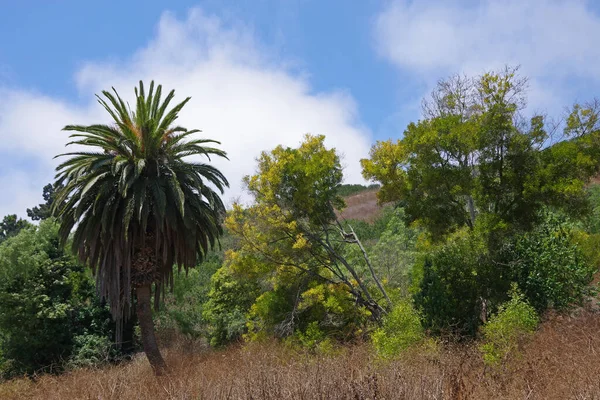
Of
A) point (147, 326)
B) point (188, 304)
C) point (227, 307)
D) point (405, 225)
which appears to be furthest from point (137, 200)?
point (188, 304)

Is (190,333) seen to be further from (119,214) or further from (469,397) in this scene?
(469,397)

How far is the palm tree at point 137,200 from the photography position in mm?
17531

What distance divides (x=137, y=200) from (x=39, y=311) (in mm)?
11608

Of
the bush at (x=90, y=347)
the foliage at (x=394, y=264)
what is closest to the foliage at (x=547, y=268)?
the foliage at (x=394, y=264)

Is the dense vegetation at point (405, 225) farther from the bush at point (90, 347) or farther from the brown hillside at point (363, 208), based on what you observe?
the brown hillside at point (363, 208)

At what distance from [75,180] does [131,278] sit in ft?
12.1

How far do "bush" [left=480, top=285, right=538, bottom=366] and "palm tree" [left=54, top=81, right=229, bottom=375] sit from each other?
9.56 meters

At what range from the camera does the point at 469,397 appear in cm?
759

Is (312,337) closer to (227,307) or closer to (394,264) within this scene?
(394,264)

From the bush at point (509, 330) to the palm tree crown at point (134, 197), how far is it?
→ 9.50 meters

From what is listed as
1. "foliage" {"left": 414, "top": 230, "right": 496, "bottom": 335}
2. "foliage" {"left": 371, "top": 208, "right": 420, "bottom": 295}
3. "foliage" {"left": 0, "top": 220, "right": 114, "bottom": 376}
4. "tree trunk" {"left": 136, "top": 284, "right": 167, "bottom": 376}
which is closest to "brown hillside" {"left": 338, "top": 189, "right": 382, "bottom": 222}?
"foliage" {"left": 371, "top": 208, "right": 420, "bottom": 295}

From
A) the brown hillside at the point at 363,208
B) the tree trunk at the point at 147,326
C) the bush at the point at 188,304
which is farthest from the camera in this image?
the brown hillside at the point at 363,208

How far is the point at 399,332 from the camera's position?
14805mm

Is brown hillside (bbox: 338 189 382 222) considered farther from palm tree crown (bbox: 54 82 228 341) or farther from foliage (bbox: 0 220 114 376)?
palm tree crown (bbox: 54 82 228 341)
